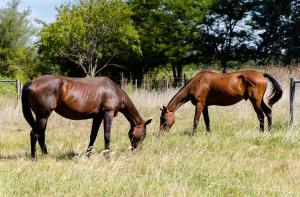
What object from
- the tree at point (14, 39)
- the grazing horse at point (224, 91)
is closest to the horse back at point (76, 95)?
the grazing horse at point (224, 91)

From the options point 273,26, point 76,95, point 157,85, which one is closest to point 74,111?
point 76,95

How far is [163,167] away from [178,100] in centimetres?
473

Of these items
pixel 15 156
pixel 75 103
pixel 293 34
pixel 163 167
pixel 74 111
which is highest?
pixel 293 34

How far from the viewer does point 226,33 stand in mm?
37438

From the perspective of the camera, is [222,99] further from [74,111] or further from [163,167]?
[163,167]

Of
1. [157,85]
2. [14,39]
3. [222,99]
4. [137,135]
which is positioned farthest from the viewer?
[14,39]

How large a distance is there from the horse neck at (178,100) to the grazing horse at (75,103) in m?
2.61

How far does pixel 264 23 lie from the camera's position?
1359 inches

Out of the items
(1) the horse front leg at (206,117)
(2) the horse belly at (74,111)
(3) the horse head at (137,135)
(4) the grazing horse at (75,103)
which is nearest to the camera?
(4) the grazing horse at (75,103)

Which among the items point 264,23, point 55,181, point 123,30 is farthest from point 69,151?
point 264,23

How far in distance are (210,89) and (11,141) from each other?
15.7 ft

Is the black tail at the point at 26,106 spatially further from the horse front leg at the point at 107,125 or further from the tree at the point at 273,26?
the tree at the point at 273,26

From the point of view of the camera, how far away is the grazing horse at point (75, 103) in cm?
693

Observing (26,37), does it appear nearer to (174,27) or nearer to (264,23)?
(174,27)
